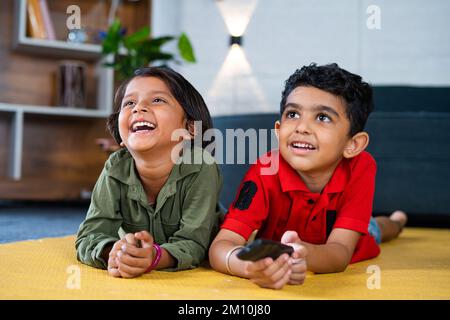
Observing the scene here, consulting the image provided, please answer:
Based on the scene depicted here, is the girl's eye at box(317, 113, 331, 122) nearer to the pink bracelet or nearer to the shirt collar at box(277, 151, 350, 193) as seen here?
the shirt collar at box(277, 151, 350, 193)

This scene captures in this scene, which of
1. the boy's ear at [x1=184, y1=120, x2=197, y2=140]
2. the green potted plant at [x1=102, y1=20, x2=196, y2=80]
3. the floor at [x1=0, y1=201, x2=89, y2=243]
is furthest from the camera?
the green potted plant at [x1=102, y1=20, x2=196, y2=80]

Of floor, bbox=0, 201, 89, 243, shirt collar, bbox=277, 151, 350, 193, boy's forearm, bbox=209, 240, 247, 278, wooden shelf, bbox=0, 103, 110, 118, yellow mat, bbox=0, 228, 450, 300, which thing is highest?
wooden shelf, bbox=0, 103, 110, 118

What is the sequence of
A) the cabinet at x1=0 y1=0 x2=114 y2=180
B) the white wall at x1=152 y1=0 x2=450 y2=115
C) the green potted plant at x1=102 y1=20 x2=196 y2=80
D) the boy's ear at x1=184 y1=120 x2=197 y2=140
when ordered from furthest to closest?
the white wall at x1=152 y1=0 x2=450 y2=115 → the cabinet at x1=0 y1=0 x2=114 y2=180 → the green potted plant at x1=102 y1=20 x2=196 y2=80 → the boy's ear at x1=184 y1=120 x2=197 y2=140

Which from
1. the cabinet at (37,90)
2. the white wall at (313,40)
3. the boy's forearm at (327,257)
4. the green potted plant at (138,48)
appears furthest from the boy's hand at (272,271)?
the white wall at (313,40)

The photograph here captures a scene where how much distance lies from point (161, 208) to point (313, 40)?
223 cm

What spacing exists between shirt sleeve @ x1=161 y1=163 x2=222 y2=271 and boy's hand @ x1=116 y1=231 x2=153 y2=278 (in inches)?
4.3

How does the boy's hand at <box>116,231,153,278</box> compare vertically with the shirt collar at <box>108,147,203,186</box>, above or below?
A: below

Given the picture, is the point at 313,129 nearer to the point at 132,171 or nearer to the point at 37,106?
the point at 132,171

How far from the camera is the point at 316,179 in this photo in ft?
3.63

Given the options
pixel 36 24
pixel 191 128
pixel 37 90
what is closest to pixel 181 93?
pixel 191 128

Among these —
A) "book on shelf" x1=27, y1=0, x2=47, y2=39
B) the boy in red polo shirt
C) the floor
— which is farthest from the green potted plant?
the boy in red polo shirt

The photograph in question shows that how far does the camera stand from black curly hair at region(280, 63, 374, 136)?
3.45ft
